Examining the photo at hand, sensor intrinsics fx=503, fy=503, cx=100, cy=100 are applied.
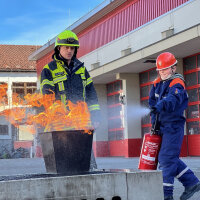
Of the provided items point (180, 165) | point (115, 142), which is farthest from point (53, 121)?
point (115, 142)

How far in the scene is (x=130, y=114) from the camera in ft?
77.2

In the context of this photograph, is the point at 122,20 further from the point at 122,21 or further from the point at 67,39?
the point at 67,39

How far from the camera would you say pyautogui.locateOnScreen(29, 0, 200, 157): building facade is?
59.3 ft

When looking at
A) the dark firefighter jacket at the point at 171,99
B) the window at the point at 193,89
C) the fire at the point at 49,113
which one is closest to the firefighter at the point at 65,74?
the fire at the point at 49,113

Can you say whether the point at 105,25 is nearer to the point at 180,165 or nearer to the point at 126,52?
the point at 126,52

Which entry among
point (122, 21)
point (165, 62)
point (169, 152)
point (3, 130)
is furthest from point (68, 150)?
point (3, 130)

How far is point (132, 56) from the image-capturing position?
20.2 meters

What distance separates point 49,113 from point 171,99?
52.8 inches

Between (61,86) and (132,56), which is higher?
(132,56)

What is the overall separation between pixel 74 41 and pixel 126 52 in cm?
1647

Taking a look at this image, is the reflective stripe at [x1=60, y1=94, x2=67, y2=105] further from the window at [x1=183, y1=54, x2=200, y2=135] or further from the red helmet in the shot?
the window at [x1=183, y1=54, x2=200, y2=135]

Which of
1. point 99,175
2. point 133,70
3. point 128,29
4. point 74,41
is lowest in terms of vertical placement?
point 99,175

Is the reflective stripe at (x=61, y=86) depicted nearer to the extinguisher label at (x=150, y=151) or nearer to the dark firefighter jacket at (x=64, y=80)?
the dark firefighter jacket at (x=64, y=80)

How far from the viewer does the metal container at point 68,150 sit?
502cm
